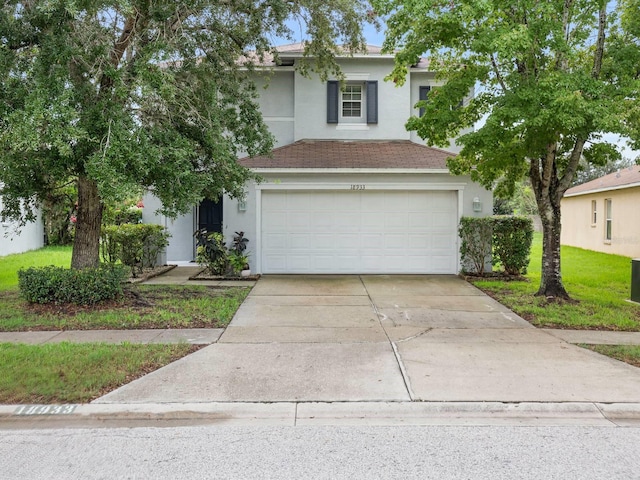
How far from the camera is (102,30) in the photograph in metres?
7.91

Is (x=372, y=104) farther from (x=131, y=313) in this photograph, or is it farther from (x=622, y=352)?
(x=622, y=352)

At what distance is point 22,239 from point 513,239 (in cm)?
1835

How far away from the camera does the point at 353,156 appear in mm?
13305

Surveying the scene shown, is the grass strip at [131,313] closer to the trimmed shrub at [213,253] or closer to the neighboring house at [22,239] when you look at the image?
the trimmed shrub at [213,253]

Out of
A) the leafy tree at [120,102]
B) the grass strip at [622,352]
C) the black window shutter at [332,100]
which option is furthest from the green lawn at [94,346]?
the black window shutter at [332,100]

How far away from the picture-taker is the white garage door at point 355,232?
12875mm

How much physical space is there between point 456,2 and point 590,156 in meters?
4.36

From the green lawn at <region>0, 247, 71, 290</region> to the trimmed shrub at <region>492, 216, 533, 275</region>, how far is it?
11472mm

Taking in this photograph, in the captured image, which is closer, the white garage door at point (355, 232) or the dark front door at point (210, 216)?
the white garage door at point (355, 232)

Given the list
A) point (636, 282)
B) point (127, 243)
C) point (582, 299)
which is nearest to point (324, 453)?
point (582, 299)

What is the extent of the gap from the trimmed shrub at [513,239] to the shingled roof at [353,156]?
83.5 inches

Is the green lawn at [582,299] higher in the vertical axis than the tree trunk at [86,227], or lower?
lower

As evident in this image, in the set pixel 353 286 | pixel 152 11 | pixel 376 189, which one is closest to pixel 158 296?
pixel 353 286

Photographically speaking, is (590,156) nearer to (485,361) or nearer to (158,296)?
(485,361)
